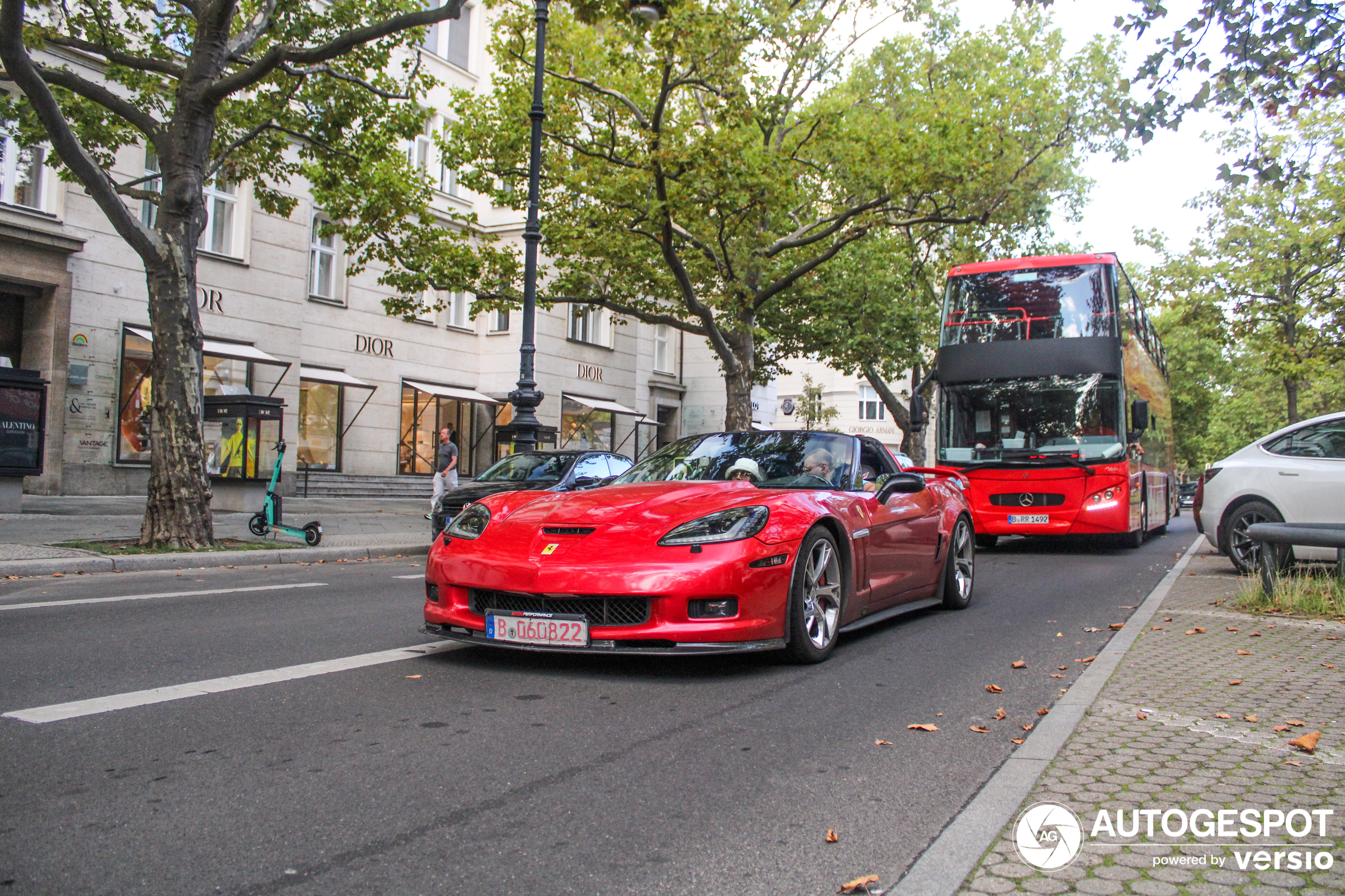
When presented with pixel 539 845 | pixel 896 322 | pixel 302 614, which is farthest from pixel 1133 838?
pixel 896 322

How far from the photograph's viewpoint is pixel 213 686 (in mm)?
4703

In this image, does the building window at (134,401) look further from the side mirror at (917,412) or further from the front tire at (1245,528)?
the front tire at (1245,528)

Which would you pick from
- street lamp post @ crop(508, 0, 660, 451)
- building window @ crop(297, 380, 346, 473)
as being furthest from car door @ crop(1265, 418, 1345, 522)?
building window @ crop(297, 380, 346, 473)

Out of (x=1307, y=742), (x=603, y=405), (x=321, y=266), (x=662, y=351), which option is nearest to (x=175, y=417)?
(x=1307, y=742)

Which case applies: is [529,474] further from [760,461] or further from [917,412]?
[760,461]

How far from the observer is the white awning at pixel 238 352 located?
22609mm

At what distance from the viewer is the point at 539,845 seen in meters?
2.86

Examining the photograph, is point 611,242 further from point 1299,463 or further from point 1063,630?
point 1063,630

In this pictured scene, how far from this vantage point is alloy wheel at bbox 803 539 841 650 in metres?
5.58

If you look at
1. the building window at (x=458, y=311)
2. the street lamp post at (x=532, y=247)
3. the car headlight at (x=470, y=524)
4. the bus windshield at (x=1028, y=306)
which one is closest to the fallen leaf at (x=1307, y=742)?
the car headlight at (x=470, y=524)

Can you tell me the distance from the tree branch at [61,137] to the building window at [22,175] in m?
9.04

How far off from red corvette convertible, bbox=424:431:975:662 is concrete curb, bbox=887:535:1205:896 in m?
1.38

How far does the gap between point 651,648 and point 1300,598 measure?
5637 mm

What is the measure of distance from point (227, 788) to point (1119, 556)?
13.6 meters
